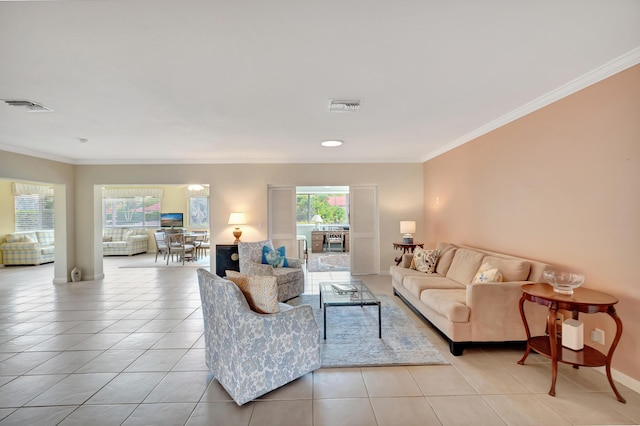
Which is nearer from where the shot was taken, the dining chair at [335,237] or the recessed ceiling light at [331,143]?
Result: the recessed ceiling light at [331,143]

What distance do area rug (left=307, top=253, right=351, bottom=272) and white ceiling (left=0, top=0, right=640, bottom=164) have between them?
4161mm

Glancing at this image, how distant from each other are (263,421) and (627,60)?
3761 millimetres

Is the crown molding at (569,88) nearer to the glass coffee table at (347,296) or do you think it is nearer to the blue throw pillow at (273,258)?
the glass coffee table at (347,296)

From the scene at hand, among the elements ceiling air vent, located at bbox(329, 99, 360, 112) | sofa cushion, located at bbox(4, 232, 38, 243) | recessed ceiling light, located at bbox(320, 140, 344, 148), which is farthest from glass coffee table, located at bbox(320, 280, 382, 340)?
sofa cushion, located at bbox(4, 232, 38, 243)

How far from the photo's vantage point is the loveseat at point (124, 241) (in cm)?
949

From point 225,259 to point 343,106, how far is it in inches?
163

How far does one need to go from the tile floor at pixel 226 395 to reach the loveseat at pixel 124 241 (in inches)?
253

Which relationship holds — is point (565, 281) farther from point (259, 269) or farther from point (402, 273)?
point (259, 269)

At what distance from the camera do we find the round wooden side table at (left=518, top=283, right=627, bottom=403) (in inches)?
84.1

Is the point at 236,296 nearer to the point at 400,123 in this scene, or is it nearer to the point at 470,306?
the point at 470,306

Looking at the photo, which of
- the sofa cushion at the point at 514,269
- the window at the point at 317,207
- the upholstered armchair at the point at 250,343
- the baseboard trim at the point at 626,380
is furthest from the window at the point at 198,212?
the baseboard trim at the point at 626,380

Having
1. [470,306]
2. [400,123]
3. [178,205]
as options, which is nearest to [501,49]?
[400,123]

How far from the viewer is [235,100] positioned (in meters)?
2.97

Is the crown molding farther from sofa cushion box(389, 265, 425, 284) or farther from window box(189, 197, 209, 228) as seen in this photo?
window box(189, 197, 209, 228)
